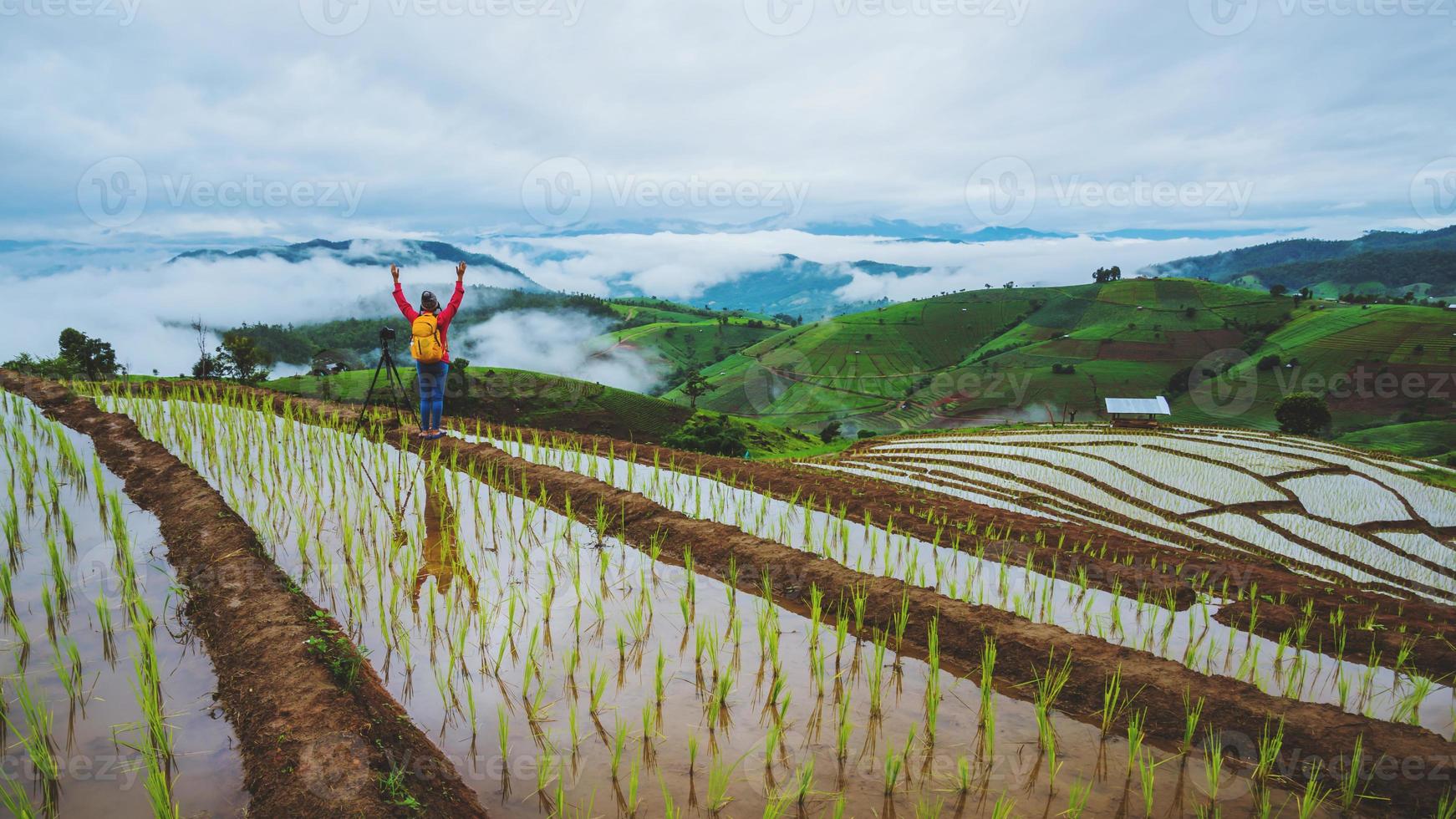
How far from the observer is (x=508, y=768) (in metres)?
4.33

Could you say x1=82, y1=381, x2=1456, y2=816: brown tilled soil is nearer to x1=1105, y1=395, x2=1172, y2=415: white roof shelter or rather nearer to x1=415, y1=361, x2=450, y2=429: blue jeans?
x1=415, y1=361, x2=450, y2=429: blue jeans

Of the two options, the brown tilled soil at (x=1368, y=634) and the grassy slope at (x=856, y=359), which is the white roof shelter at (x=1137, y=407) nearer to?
the brown tilled soil at (x=1368, y=634)

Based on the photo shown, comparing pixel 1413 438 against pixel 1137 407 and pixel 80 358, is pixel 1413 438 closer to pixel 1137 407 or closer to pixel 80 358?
pixel 1137 407

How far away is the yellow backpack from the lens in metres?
11.6

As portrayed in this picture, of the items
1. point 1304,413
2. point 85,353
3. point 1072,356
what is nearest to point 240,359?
point 85,353

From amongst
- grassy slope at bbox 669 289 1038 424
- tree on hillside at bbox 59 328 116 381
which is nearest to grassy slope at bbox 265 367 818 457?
tree on hillside at bbox 59 328 116 381

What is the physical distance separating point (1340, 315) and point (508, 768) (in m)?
169

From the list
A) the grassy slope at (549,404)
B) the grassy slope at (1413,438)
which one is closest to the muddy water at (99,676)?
the grassy slope at (549,404)

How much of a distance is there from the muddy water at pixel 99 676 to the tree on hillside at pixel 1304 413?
6919 cm

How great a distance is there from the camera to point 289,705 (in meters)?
4.61

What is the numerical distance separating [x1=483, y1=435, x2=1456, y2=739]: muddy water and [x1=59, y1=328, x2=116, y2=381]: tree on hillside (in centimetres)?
4746

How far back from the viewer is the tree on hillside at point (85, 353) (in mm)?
42294

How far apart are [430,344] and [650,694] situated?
8587mm

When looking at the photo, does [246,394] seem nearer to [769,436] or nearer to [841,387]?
[769,436]
